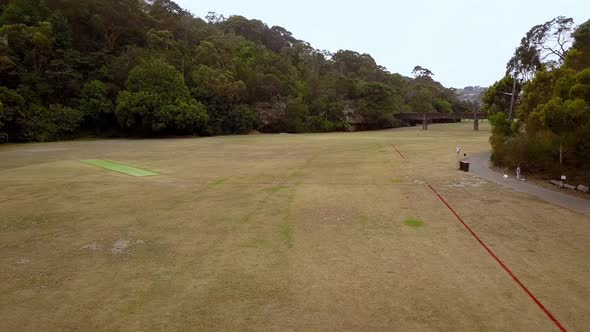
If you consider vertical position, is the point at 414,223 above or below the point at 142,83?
below

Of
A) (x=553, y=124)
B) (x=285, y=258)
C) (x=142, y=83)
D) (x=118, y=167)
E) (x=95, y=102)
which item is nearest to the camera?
(x=285, y=258)

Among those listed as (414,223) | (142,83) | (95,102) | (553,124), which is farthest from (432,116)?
(414,223)

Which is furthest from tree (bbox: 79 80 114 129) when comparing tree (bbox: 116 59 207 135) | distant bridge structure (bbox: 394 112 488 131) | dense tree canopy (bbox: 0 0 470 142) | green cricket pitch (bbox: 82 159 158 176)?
distant bridge structure (bbox: 394 112 488 131)

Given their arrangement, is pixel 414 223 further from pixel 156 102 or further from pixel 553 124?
pixel 156 102

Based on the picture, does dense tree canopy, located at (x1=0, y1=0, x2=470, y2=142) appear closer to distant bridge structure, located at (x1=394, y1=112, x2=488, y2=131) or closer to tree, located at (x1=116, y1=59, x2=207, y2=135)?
tree, located at (x1=116, y1=59, x2=207, y2=135)

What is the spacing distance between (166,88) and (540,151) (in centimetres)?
3124

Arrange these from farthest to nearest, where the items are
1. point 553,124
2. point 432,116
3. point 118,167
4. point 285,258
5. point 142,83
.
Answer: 1. point 432,116
2. point 142,83
3. point 118,167
4. point 553,124
5. point 285,258

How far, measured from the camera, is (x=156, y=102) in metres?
33.2

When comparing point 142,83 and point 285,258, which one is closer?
point 285,258

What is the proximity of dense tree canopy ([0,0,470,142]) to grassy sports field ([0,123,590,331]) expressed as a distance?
23.5m

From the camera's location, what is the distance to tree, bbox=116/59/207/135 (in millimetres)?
32781

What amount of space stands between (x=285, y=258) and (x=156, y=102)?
31289mm

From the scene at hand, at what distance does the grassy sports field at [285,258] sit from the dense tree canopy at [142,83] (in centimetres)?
2353

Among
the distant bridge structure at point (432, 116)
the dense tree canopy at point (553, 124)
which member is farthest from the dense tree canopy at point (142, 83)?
the dense tree canopy at point (553, 124)
